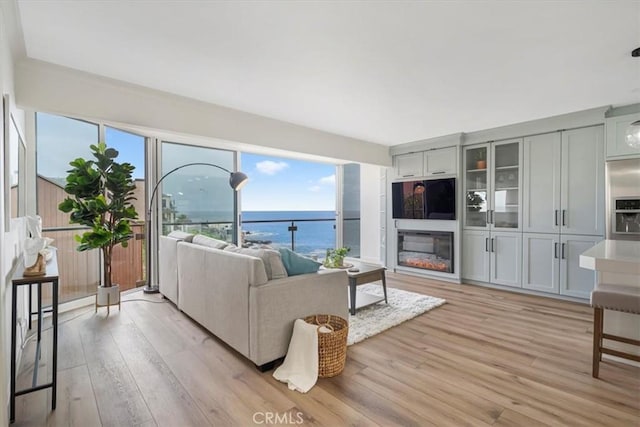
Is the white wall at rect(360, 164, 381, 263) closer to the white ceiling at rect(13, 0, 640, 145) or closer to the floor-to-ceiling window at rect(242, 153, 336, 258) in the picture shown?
the floor-to-ceiling window at rect(242, 153, 336, 258)

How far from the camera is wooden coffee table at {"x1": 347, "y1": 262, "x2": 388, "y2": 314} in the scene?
10.8 feet

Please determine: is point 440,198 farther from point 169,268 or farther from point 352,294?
point 169,268

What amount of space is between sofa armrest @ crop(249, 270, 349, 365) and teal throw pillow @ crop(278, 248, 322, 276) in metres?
0.06

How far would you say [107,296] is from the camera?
336 centimetres

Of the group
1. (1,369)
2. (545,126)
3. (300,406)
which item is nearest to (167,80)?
(1,369)

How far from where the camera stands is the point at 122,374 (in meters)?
2.13

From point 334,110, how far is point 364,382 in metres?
2.83

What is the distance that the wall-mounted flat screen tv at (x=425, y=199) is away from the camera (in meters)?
4.88

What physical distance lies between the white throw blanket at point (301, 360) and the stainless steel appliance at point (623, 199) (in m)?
3.70

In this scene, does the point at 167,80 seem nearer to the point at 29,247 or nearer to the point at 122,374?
the point at 29,247

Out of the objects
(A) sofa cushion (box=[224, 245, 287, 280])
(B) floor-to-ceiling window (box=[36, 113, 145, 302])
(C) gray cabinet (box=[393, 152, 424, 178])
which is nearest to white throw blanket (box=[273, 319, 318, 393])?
(A) sofa cushion (box=[224, 245, 287, 280])

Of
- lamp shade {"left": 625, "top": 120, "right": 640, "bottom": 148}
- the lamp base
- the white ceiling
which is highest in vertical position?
the white ceiling

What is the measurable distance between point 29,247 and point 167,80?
5.86ft

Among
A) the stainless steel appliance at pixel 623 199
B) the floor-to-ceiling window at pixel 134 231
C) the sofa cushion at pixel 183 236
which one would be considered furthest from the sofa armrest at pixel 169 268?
the stainless steel appliance at pixel 623 199
